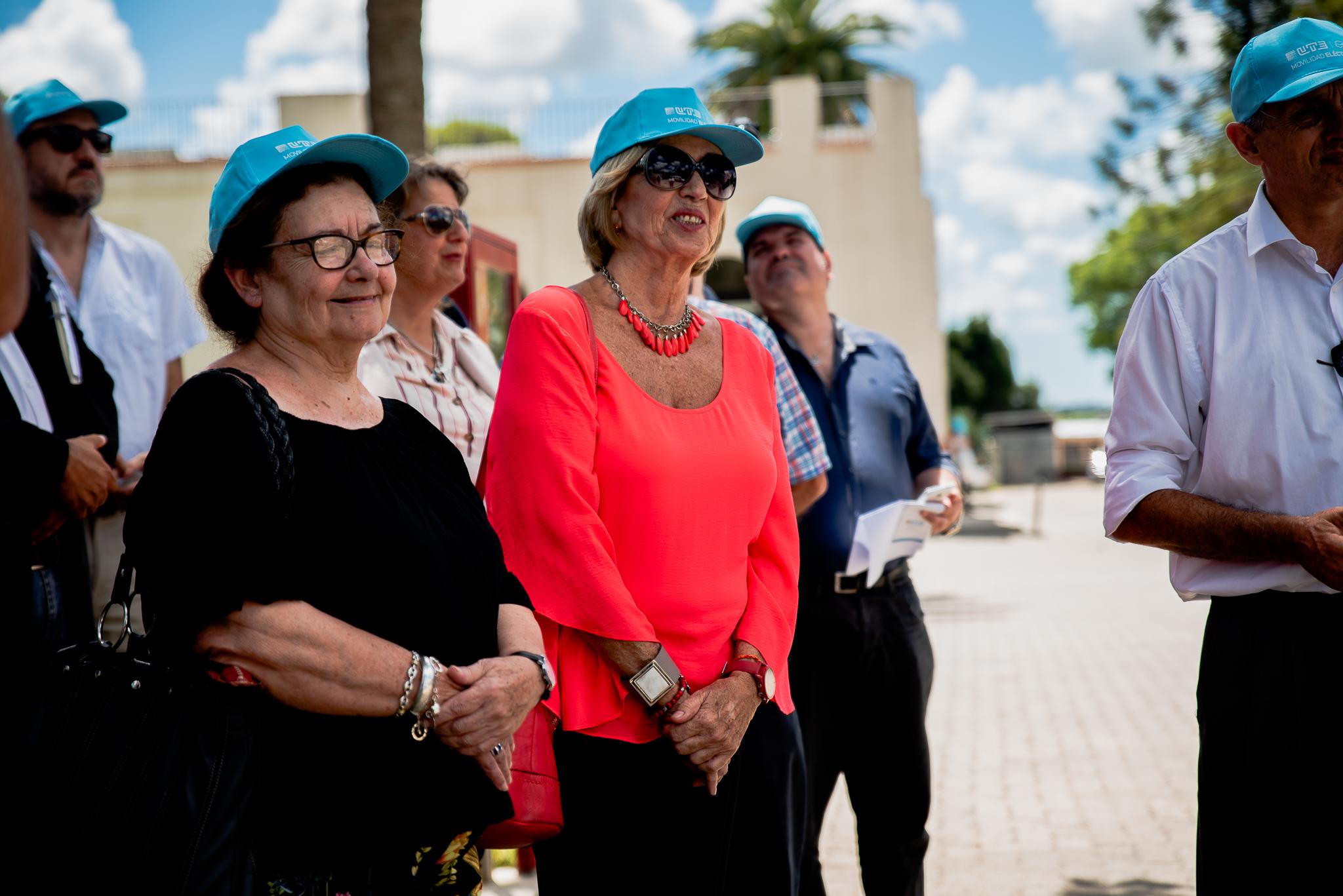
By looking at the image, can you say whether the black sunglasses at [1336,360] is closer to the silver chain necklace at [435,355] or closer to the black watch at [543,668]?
the black watch at [543,668]

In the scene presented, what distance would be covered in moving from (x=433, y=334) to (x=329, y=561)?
1.85 metres

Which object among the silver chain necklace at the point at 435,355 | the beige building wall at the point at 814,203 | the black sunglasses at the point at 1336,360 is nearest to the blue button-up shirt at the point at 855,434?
the silver chain necklace at the point at 435,355

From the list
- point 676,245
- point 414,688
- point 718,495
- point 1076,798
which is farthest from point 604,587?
point 1076,798

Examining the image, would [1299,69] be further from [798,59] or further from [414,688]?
[798,59]

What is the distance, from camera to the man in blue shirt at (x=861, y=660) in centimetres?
397

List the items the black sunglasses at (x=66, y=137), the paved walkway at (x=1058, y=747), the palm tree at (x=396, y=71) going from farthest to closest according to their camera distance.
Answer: the palm tree at (x=396, y=71) < the paved walkway at (x=1058, y=747) < the black sunglasses at (x=66, y=137)

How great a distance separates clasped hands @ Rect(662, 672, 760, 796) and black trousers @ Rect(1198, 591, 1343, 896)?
109 cm

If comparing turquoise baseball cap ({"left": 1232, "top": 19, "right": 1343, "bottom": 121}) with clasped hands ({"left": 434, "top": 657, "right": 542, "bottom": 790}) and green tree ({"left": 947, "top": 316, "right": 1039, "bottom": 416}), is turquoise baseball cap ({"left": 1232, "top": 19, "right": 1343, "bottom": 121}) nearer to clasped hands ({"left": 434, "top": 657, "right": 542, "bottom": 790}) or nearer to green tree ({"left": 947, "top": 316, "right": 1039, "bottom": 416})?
clasped hands ({"left": 434, "top": 657, "right": 542, "bottom": 790})

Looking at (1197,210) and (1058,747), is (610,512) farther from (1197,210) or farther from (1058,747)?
(1197,210)

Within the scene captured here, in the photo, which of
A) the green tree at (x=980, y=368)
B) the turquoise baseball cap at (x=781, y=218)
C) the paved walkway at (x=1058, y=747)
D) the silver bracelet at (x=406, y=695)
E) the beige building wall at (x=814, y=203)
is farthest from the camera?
the green tree at (x=980, y=368)

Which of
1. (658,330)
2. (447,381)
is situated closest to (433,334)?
(447,381)

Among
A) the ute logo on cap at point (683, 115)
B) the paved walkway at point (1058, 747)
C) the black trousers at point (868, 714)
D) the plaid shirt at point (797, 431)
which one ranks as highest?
the ute logo on cap at point (683, 115)

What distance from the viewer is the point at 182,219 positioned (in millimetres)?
23953

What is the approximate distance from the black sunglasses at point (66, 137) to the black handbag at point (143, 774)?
2.43 meters
